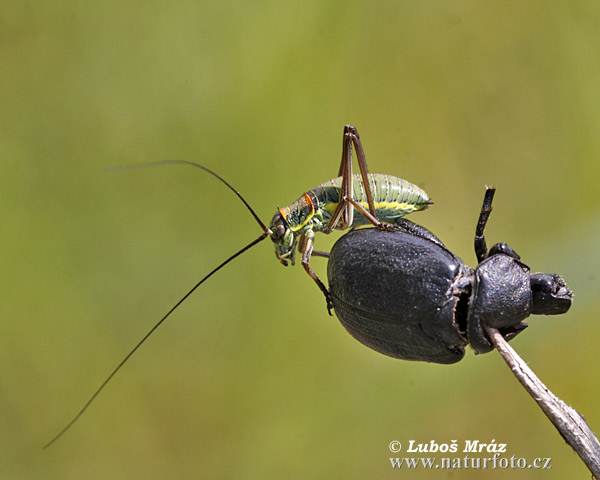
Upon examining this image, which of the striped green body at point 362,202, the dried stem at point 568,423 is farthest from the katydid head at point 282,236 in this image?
the dried stem at point 568,423

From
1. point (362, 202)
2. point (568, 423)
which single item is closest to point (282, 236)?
point (362, 202)

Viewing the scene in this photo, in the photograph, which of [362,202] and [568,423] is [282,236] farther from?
[568,423]

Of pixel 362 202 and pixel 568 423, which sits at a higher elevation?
pixel 362 202

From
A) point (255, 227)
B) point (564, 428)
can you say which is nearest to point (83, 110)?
point (255, 227)

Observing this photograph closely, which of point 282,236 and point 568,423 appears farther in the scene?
point 282,236

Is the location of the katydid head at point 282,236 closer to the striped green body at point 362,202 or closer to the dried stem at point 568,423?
the striped green body at point 362,202

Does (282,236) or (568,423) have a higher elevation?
(282,236)

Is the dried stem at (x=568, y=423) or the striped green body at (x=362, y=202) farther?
the striped green body at (x=362, y=202)

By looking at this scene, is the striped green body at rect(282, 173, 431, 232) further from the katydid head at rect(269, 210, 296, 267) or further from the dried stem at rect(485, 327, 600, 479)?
the dried stem at rect(485, 327, 600, 479)
